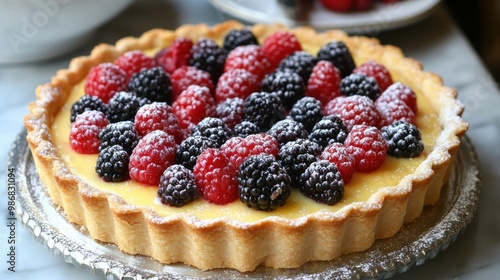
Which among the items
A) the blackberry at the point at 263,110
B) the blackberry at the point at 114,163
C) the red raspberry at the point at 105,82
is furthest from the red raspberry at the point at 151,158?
the red raspberry at the point at 105,82

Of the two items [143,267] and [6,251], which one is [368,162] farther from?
[6,251]

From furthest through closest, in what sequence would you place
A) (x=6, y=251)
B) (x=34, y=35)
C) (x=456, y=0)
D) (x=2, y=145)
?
(x=456, y=0) → (x=34, y=35) → (x=2, y=145) → (x=6, y=251)

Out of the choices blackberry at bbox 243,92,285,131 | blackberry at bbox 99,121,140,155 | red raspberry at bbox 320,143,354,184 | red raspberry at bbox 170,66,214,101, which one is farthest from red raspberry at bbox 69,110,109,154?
red raspberry at bbox 320,143,354,184

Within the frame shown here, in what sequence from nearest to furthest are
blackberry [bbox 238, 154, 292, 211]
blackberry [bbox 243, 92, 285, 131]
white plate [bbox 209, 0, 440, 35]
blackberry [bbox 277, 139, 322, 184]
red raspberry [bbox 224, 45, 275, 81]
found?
1. blackberry [bbox 238, 154, 292, 211]
2. blackberry [bbox 277, 139, 322, 184]
3. blackberry [bbox 243, 92, 285, 131]
4. red raspberry [bbox 224, 45, 275, 81]
5. white plate [bbox 209, 0, 440, 35]

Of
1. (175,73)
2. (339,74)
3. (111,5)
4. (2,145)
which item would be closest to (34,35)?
(111,5)

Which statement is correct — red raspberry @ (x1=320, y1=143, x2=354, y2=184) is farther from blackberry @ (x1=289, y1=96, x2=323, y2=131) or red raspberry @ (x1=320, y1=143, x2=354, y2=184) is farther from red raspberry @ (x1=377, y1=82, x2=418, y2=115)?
red raspberry @ (x1=377, y1=82, x2=418, y2=115)

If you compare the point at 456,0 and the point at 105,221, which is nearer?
the point at 105,221
